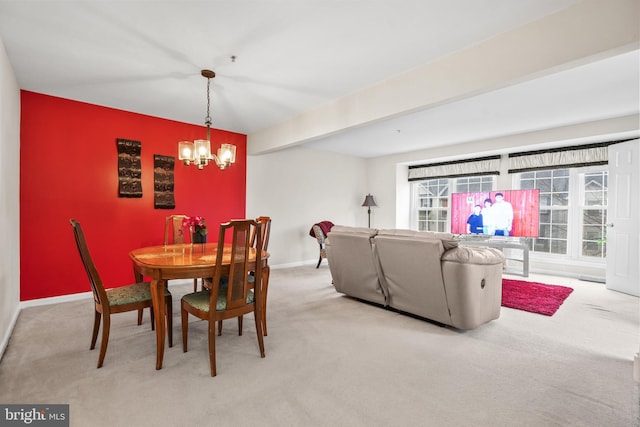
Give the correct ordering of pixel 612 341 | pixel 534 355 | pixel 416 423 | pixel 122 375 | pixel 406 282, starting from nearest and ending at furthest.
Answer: pixel 416 423 < pixel 122 375 < pixel 534 355 < pixel 612 341 < pixel 406 282

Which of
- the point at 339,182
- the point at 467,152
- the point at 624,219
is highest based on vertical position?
the point at 467,152

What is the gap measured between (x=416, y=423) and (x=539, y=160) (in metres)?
5.47

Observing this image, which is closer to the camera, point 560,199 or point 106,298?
point 106,298

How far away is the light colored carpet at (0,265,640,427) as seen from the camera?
67.1 inches

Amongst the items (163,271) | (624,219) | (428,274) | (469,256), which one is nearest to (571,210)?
(624,219)

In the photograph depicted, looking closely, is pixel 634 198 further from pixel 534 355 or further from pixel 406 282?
pixel 406 282

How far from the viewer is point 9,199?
2.89 metres

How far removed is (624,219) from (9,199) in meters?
7.16

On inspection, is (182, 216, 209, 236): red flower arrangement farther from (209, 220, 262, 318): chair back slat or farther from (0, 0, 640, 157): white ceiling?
(0, 0, 640, 157): white ceiling

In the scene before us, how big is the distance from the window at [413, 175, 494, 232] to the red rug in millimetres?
2398

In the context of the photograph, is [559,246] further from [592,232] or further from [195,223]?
[195,223]

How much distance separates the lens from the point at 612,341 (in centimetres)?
267

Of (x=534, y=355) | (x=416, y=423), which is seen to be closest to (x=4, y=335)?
(x=416, y=423)

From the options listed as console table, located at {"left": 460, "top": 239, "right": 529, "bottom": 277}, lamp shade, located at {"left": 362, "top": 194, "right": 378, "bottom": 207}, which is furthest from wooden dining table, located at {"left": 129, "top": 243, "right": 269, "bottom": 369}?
lamp shade, located at {"left": 362, "top": 194, "right": 378, "bottom": 207}
